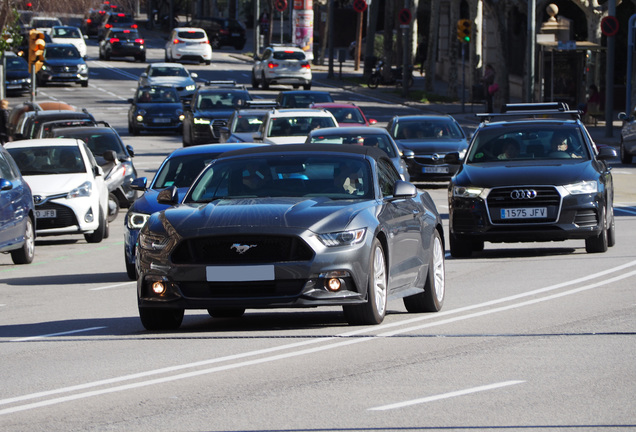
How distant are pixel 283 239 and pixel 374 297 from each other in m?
0.90

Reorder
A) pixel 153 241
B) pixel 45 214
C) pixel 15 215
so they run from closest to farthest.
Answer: pixel 153 241 → pixel 15 215 → pixel 45 214

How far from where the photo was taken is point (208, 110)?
132 ft

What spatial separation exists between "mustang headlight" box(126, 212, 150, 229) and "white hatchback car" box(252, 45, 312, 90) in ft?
150

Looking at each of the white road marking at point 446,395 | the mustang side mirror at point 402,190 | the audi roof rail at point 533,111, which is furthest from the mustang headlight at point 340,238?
the audi roof rail at point 533,111

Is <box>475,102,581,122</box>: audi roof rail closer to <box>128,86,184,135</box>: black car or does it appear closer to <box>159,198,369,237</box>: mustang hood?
<box>159,198,369,237</box>: mustang hood

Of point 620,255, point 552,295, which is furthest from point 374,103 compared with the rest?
point 552,295

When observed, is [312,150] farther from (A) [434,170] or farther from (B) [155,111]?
(B) [155,111]

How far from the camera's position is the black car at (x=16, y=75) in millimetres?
61147

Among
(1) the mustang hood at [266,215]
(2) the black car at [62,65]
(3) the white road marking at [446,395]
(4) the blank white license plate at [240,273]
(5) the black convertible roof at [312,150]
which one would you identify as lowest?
(3) the white road marking at [446,395]

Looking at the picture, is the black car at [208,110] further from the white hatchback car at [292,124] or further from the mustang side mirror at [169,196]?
the mustang side mirror at [169,196]

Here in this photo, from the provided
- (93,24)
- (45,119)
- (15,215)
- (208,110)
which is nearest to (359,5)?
(208,110)

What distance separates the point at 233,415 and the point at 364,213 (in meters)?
3.42

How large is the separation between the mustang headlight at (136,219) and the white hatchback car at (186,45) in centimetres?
5674

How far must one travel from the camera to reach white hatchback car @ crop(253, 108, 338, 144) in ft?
99.1
